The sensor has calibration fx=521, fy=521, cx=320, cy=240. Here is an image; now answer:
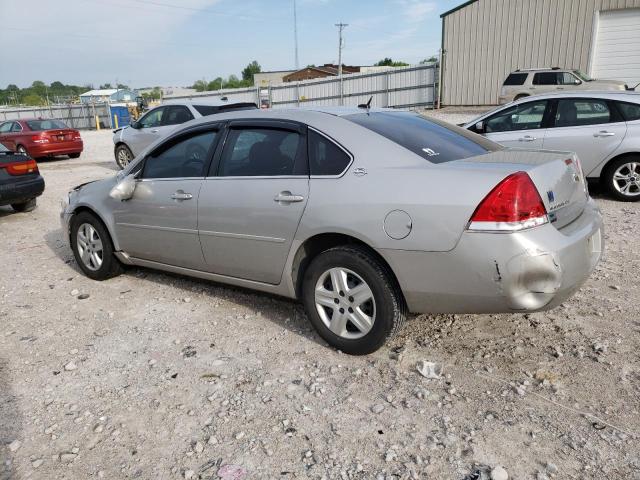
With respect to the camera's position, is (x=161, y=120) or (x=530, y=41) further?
(x=530, y=41)

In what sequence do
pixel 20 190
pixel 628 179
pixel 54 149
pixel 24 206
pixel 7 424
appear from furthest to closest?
pixel 54 149 < pixel 24 206 < pixel 20 190 < pixel 628 179 < pixel 7 424

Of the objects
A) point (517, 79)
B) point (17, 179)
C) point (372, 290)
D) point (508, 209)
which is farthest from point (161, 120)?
point (517, 79)

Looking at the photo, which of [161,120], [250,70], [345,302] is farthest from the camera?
[250,70]

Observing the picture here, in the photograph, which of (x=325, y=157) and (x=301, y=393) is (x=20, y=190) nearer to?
(x=325, y=157)

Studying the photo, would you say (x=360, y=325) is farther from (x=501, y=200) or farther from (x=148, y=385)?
(x=148, y=385)

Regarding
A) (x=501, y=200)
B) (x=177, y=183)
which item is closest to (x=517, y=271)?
(x=501, y=200)

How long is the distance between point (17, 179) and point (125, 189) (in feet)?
15.9

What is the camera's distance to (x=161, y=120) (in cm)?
1151

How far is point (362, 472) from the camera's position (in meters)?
2.37

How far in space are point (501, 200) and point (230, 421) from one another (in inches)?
72.8

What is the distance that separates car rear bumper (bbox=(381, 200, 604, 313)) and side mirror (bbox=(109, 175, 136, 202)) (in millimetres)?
2519

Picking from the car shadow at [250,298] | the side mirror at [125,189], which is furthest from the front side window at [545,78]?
the side mirror at [125,189]

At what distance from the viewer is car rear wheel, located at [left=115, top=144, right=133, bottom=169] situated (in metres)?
12.4

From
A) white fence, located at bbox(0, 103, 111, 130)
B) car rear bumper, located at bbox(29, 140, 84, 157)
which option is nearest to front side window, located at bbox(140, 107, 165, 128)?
car rear bumper, located at bbox(29, 140, 84, 157)
